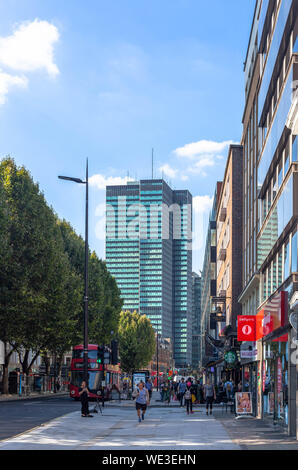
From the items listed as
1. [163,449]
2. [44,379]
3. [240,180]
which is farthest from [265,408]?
[44,379]

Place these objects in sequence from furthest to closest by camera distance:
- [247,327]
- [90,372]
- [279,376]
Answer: [90,372] → [247,327] → [279,376]

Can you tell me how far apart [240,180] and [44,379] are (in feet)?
110

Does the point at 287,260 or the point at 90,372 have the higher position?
the point at 287,260

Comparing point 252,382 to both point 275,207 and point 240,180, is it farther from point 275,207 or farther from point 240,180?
point 240,180

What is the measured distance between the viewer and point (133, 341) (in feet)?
461

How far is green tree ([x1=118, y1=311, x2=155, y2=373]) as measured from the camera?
140750 millimetres

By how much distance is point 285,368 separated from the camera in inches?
919

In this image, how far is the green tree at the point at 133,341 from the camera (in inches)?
5541

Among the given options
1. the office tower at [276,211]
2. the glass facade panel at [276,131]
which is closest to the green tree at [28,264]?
the office tower at [276,211]

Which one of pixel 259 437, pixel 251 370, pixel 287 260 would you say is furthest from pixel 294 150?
pixel 251 370

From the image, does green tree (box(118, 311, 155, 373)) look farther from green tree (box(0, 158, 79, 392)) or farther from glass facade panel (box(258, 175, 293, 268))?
glass facade panel (box(258, 175, 293, 268))

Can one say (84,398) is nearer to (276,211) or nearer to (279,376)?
(279,376)

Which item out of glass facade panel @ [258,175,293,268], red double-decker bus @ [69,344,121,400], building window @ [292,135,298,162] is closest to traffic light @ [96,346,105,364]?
glass facade panel @ [258,175,293,268]

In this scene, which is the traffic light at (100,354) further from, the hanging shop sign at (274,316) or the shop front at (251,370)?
the hanging shop sign at (274,316)
